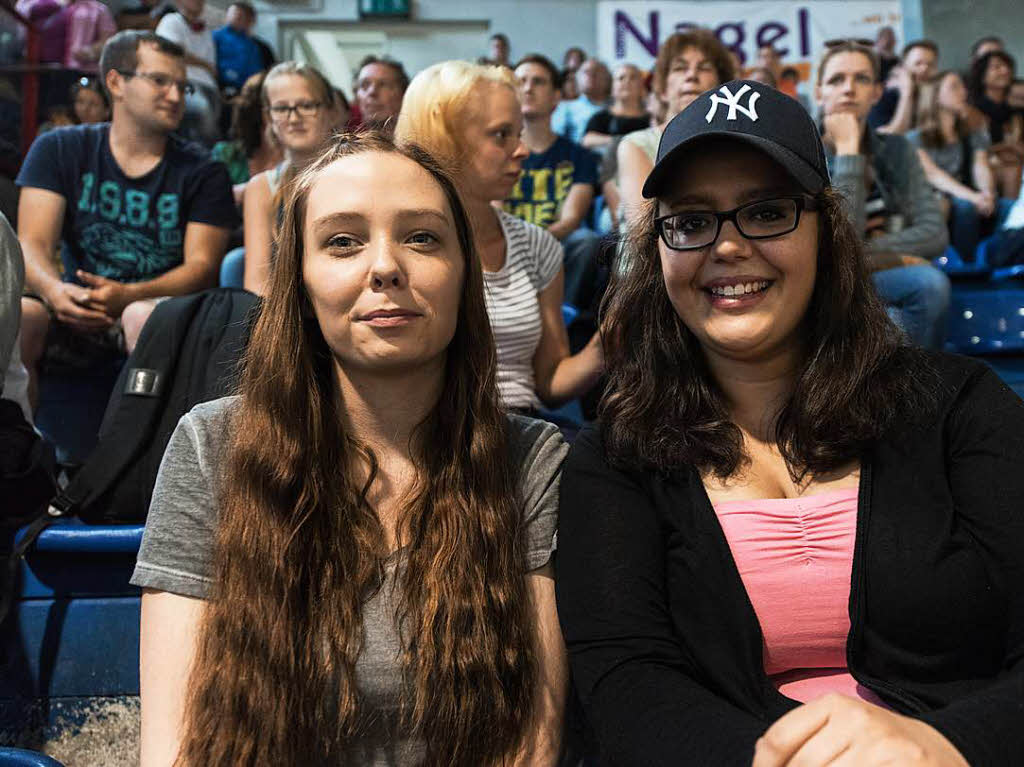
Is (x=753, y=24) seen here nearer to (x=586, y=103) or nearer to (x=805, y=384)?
(x=586, y=103)

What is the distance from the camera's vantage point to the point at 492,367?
4.02 feet

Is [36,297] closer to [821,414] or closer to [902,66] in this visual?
[821,414]

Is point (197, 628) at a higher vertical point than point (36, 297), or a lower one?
lower

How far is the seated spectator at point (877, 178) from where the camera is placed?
2.75 metres

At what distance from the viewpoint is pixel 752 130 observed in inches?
42.8

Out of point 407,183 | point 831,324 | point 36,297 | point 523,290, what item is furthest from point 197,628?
point 36,297

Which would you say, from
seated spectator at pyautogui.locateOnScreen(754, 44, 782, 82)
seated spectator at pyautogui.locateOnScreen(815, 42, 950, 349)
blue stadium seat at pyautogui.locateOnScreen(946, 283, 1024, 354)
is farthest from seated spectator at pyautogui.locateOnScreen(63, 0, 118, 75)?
seated spectator at pyautogui.locateOnScreen(754, 44, 782, 82)

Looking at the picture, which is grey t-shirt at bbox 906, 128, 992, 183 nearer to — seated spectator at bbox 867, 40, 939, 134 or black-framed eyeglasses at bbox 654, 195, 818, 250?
seated spectator at bbox 867, 40, 939, 134

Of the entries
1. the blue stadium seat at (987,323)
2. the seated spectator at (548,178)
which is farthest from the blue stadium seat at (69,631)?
the blue stadium seat at (987,323)

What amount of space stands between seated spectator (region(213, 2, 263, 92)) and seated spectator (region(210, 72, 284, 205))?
7.17 feet

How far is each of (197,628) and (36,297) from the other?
148 cm

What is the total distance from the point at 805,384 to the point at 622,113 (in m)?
3.96

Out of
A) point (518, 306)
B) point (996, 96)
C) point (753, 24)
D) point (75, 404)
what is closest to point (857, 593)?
point (518, 306)

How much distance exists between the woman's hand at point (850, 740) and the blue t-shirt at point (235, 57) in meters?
5.58
